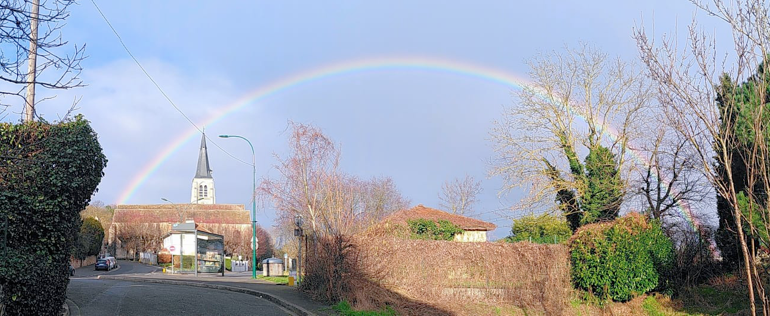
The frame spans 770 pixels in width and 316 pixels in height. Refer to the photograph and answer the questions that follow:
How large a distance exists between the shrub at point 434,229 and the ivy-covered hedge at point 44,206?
22412mm

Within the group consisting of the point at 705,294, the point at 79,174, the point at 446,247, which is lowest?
the point at 705,294

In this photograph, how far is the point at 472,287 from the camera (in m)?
21.6

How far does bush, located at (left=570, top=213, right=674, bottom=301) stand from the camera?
71.5ft

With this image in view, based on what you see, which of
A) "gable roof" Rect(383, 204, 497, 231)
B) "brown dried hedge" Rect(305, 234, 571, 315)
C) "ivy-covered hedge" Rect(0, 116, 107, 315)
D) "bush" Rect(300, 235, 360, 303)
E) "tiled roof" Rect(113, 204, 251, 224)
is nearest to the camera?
"ivy-covered hedge" Rect(0, 116, 107, 315)

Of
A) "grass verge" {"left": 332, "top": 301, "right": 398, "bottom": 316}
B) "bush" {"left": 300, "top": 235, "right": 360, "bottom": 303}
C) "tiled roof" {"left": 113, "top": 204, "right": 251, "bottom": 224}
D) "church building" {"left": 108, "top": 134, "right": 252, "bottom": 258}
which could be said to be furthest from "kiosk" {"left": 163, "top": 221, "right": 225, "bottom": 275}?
"tiled roof" {"left": 113, "top": 204, "right": 251, "bottom": 224}

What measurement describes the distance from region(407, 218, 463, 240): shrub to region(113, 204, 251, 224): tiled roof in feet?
203

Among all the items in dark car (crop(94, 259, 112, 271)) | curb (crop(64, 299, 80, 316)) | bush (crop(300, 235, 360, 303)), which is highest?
bush (crop(300, 235, 360, 303))

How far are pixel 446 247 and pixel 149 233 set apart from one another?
75937mm

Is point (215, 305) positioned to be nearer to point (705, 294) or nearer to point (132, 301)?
point (132, 301)

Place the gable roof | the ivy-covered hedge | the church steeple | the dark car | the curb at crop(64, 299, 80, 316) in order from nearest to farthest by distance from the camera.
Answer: the ivy-covered hedge < the curb at crop(64, 299, 80, 316) < the gable roof < the dark car < the church steeple

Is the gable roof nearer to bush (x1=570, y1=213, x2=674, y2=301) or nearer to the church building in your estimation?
bush (x1=570, y1=213, x2=674, y2=301)

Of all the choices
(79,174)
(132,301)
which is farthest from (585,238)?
(79,174)

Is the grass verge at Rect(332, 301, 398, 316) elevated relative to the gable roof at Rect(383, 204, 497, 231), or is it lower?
lower

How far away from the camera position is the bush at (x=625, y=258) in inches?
858
